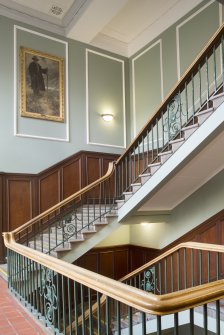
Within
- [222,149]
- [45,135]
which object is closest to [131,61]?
[45,135]

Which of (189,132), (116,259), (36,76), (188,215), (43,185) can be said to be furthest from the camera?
(116,259)

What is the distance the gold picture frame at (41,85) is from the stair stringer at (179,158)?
9.81ft

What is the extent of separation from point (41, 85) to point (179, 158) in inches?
161

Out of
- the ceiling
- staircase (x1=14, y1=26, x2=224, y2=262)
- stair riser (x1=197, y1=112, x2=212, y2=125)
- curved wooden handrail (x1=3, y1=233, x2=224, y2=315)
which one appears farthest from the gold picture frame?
curved wooden handrail (x1=3, y1=233, x2=224, y2=315)

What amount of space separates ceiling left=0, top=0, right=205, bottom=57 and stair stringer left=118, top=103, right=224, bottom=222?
388cm

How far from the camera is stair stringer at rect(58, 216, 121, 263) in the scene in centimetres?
472

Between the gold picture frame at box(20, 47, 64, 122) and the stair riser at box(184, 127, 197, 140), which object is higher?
the gold picture frame at box(20, 47, 64, 122)

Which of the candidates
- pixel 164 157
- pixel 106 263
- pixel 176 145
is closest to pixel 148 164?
pixel 164 157

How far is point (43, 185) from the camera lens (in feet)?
20.4

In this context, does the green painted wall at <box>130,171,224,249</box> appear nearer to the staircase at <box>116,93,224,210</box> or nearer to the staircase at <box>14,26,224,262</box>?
the staircase at <box>14,26,224,262</box>

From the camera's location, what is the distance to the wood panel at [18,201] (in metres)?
5.73

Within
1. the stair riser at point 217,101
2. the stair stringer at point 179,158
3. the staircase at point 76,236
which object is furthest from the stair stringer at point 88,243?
the stair riser at point 217,101

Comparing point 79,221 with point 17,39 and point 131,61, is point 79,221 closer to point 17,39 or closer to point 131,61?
point 17,39

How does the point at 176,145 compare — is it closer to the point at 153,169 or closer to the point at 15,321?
the point at 153,169
